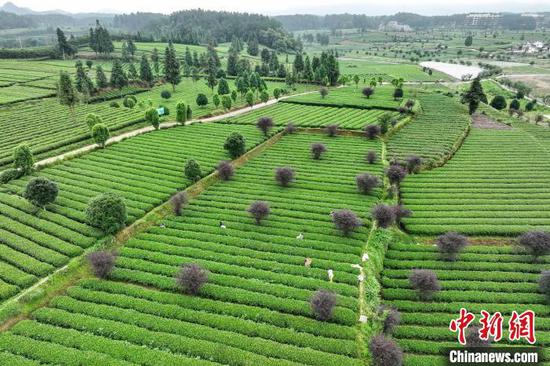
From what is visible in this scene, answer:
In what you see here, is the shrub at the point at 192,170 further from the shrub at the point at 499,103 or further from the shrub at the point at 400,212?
the shrub at the point at 499,103

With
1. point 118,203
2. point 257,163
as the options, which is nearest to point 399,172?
point 257,163

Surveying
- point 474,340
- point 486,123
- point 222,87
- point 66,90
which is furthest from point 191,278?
A: point 222,87

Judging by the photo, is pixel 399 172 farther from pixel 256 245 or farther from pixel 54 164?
pixel 54 164

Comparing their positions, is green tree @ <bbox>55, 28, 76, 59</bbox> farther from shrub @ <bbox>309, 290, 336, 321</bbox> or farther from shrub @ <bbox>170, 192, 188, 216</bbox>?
shrub @ <bbox>309, 290, 336, 321</bbox>

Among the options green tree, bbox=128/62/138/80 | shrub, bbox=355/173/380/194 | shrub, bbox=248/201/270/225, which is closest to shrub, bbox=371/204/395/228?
shrub, bbox=355/173/380/194

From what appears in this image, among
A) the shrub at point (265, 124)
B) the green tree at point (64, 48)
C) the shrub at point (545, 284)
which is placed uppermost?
the green tree at point (64, 48)

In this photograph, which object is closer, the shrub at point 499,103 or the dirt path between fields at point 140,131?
the dirt path between fields at point 140,131

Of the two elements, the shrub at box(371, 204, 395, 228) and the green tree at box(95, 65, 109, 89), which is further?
the green tree at box(95, 65, 109, 89)

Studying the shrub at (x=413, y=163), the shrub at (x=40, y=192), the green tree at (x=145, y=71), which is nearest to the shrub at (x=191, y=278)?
the shrub at (x=40, y=192)
